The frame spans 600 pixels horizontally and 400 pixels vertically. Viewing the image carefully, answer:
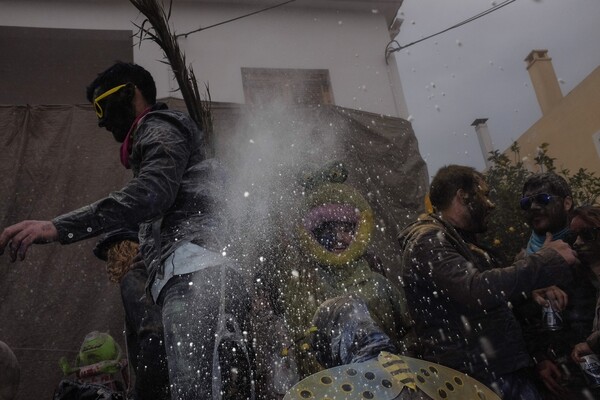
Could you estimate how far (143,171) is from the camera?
2.02 meters

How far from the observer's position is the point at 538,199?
10.6ft

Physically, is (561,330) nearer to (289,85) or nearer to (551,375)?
(551,375)

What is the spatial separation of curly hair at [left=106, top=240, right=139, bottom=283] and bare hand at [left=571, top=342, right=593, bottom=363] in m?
2.67

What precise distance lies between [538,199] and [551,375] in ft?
3.45

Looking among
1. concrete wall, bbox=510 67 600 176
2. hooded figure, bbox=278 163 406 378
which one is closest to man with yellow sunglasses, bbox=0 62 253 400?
hooded figure, bbox=278 163 406 378


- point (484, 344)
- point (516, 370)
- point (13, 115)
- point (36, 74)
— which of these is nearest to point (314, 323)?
point (484, 344)

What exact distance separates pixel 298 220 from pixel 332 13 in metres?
4.83

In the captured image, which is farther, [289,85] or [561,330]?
[289,85]

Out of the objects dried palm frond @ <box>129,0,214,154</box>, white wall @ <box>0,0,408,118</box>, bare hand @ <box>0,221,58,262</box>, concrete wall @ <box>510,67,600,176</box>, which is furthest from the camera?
concrete wall @ <box>510,67,600,176</box>

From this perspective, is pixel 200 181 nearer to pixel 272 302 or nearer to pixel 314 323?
pixel 314 323

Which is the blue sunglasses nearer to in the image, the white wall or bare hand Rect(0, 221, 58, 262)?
bare hand Rect(0, 221, 58, 262)

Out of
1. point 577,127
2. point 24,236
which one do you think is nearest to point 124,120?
point 24,236

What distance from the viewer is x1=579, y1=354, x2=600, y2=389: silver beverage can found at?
8.39 feet

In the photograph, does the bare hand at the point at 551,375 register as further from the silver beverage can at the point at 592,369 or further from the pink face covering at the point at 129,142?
the pink face covering at the point at 129,142
